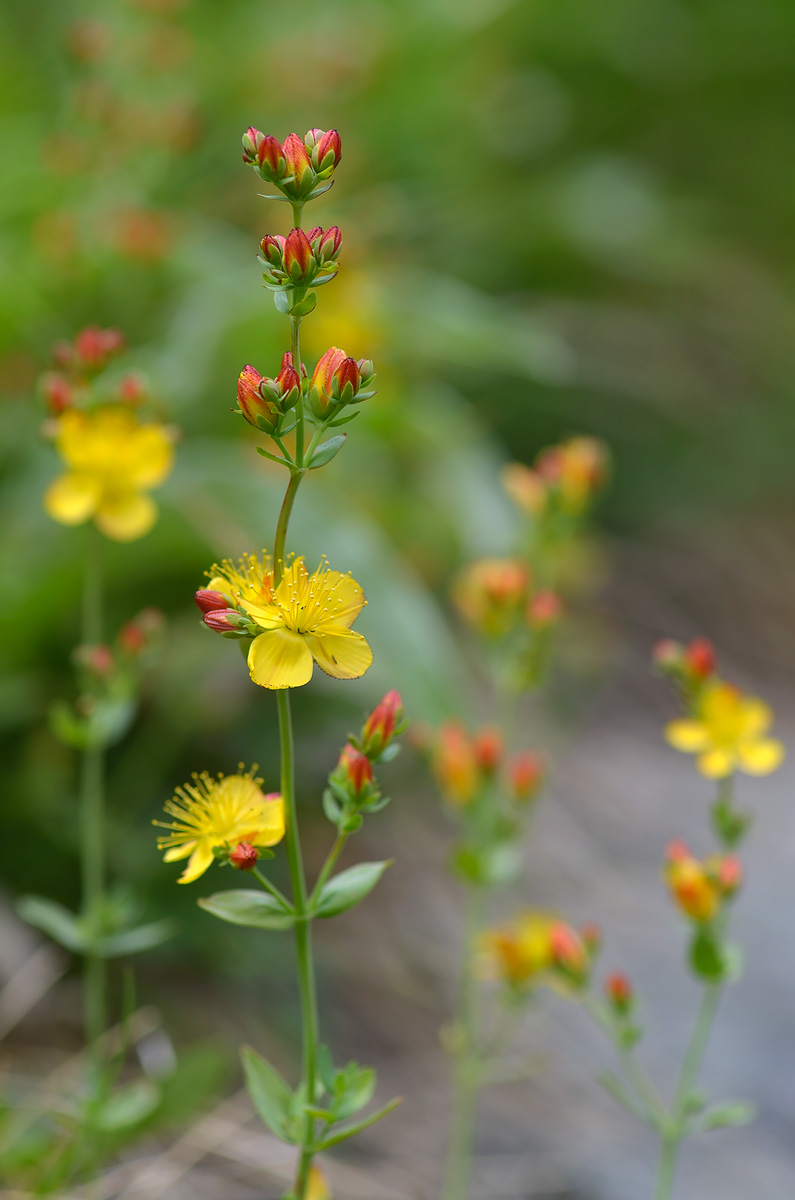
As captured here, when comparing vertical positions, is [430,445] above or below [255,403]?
above

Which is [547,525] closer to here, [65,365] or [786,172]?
[65,365]

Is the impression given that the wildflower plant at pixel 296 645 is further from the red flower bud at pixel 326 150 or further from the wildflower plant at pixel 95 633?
the wildflower plant at pixel 95 633

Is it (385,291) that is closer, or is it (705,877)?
(705,877)

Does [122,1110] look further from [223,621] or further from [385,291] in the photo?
[385,291]

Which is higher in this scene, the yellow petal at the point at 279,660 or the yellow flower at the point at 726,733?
the yellow flower at the point at 726,733

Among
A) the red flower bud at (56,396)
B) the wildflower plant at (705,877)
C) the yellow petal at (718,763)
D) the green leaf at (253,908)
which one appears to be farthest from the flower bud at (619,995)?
the red flower bud at (56,396)

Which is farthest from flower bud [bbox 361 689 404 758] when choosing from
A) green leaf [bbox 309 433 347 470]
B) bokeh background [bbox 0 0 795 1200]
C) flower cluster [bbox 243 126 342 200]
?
bokeh background [bbox 0 0 795 1200]

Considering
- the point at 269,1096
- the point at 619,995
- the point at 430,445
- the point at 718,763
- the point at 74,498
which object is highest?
the point at 430,445

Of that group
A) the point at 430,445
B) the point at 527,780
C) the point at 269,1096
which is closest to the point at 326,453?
the point at 269,1096
